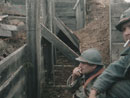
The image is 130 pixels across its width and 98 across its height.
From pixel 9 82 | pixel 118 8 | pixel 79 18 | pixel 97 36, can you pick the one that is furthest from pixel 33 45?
pixel 79 18

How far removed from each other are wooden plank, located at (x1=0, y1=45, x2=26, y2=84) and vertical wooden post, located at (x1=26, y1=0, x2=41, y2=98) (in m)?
0.29

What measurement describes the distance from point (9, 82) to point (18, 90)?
1.81ft

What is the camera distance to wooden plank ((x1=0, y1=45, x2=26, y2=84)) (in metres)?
3.11

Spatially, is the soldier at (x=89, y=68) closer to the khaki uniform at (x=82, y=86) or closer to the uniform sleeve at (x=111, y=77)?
the khaki uniform at (x=82, y=86)

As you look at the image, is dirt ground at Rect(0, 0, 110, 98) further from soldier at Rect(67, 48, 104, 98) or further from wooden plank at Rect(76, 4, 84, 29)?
soldier at Rect(67, 48, 104, 98)

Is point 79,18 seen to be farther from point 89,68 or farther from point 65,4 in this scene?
point 89,68

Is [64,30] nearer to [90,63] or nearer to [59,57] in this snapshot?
[59,57]

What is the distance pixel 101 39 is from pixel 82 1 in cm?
265

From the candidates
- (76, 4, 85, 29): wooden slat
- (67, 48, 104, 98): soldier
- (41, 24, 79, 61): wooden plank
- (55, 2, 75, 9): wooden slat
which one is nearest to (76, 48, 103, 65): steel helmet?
(67, 48, 104, 98): soldier

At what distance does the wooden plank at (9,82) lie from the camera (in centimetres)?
305

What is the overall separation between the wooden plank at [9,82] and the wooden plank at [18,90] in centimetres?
8

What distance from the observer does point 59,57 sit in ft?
25.0

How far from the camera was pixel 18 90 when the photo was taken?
151 inches

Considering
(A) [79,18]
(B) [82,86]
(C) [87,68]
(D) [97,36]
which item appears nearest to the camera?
(C) [87,68]
